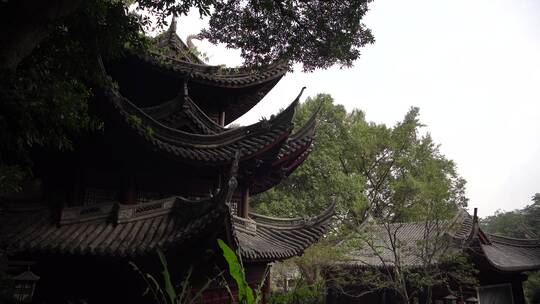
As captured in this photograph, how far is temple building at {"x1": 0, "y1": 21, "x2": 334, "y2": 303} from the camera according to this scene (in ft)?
16.9

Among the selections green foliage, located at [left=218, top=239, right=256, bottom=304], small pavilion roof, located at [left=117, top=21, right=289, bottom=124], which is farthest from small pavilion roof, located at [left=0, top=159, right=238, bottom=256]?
small pavilion roof, located at [left=117, top=21, right=289, bottom=124]

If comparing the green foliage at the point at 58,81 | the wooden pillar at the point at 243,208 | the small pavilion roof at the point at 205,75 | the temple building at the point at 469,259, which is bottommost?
the temple building at the point at 469,259

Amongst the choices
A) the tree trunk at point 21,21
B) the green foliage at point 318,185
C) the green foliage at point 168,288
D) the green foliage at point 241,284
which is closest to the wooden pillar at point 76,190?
the green foliage at point 168,288

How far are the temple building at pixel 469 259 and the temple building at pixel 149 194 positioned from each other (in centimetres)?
642

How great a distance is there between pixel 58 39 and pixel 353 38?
15.2ft

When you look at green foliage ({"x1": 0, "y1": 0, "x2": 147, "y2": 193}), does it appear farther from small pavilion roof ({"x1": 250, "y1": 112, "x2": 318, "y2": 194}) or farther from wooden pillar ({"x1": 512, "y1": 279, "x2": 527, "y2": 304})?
wooden pillar ({"x1": 512, "y1": 279, "x2": 527, "y2": 304})

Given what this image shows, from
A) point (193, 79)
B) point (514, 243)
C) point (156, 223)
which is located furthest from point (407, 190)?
point (514, 243)

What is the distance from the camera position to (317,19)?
20.1 ft

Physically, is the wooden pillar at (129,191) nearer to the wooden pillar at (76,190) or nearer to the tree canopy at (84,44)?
the wooden pillar at (76,190)

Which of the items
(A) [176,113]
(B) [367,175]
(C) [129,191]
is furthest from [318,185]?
(C) [129,191]

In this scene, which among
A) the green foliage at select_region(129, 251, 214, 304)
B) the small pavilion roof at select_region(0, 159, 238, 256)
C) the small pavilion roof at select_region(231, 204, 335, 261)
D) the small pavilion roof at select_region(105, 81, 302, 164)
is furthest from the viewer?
the small pavilion roof at select_region(231, 204, 335, 261)

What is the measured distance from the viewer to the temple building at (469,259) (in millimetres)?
12403

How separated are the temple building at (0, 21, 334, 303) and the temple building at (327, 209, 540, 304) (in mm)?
6418

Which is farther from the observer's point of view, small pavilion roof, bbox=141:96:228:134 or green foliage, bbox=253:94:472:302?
green foliage, bbox=253:94:472:302
